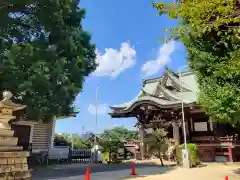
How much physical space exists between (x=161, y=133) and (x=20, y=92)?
Answer: 10592 mm

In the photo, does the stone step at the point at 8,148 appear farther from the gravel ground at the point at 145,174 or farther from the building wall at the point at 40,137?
the building wall at the point at 40,137

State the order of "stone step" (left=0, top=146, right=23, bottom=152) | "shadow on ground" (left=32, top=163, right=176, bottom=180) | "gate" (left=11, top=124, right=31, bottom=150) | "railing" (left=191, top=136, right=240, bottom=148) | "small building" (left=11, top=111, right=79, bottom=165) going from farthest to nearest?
1. "railing" (left=191, top=136, right=240, bottom=148)
2. "small building" (left=11, top=111, right=79, bottom=165)
3. "gate" (left=11, top=124, right=31, bottom=150)
4. "shadow on ground" (left=32, top=163, right=176, bottom=180)
5. "stone step" (left=0, top=146, right=23, bottom=152)

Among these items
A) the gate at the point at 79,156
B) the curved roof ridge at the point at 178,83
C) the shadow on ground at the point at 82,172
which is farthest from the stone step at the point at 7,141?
the curved roof ridge at the point at 178,83

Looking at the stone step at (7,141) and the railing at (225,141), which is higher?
the stone step at (7,141)

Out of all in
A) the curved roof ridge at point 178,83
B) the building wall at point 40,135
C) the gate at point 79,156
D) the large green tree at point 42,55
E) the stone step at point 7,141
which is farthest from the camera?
the curved roof ridge at point 178,83

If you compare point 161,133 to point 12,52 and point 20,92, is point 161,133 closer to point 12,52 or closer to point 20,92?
point 20,92

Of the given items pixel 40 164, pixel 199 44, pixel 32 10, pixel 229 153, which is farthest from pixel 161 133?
pixel 32 10

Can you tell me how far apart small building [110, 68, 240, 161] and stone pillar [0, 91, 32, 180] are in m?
13.7

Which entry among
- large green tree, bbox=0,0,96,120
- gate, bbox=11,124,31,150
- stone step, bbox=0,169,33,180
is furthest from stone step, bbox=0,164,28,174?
gate, bbox=11,124,31,150

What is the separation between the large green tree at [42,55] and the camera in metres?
13.8

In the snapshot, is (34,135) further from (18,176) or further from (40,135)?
(18,176)

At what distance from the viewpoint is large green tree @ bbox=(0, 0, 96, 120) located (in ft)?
45.1

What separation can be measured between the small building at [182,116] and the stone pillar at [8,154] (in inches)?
539

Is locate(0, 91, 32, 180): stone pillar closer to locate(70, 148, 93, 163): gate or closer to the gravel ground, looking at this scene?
the gravel ground
